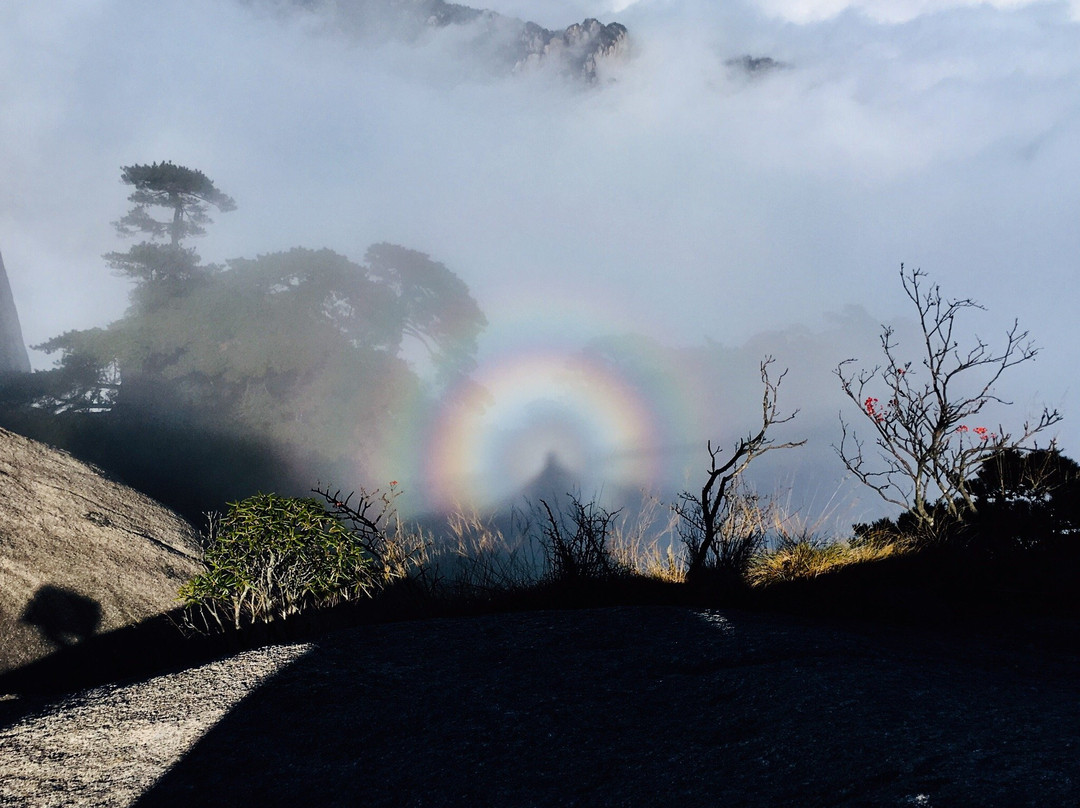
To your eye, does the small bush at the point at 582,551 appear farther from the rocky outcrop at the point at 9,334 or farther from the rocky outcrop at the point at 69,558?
the rocky outcrop at the point at 9,334

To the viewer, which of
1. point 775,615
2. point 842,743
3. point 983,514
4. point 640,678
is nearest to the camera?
point 842,743

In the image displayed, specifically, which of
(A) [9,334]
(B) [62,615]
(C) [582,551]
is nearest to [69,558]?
(B) [62,615]

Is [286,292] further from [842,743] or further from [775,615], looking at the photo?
[842,743]

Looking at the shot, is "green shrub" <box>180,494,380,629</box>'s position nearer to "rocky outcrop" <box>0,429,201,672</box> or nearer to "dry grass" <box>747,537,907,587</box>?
"rocky outcrop" <box>0,429,201,672</box>

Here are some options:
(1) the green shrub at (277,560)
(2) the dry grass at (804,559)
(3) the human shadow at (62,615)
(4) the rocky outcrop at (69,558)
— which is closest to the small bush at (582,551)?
(2) the dry grass at (804,559)

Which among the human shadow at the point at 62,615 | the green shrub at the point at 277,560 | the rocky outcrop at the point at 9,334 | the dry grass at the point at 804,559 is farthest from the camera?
the rocky outcrop at the point at 9,334

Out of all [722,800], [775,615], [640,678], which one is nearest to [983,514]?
[775,615]

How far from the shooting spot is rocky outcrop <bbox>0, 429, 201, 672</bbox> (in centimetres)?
491

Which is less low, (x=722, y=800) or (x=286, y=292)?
(x=286, y=292)

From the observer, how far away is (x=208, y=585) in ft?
14.7

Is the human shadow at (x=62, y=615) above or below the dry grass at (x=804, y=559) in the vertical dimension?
above

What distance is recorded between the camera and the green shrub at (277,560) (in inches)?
178

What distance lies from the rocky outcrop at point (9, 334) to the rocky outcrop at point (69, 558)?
1757 cm

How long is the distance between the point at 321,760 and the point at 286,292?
17.0 meters
